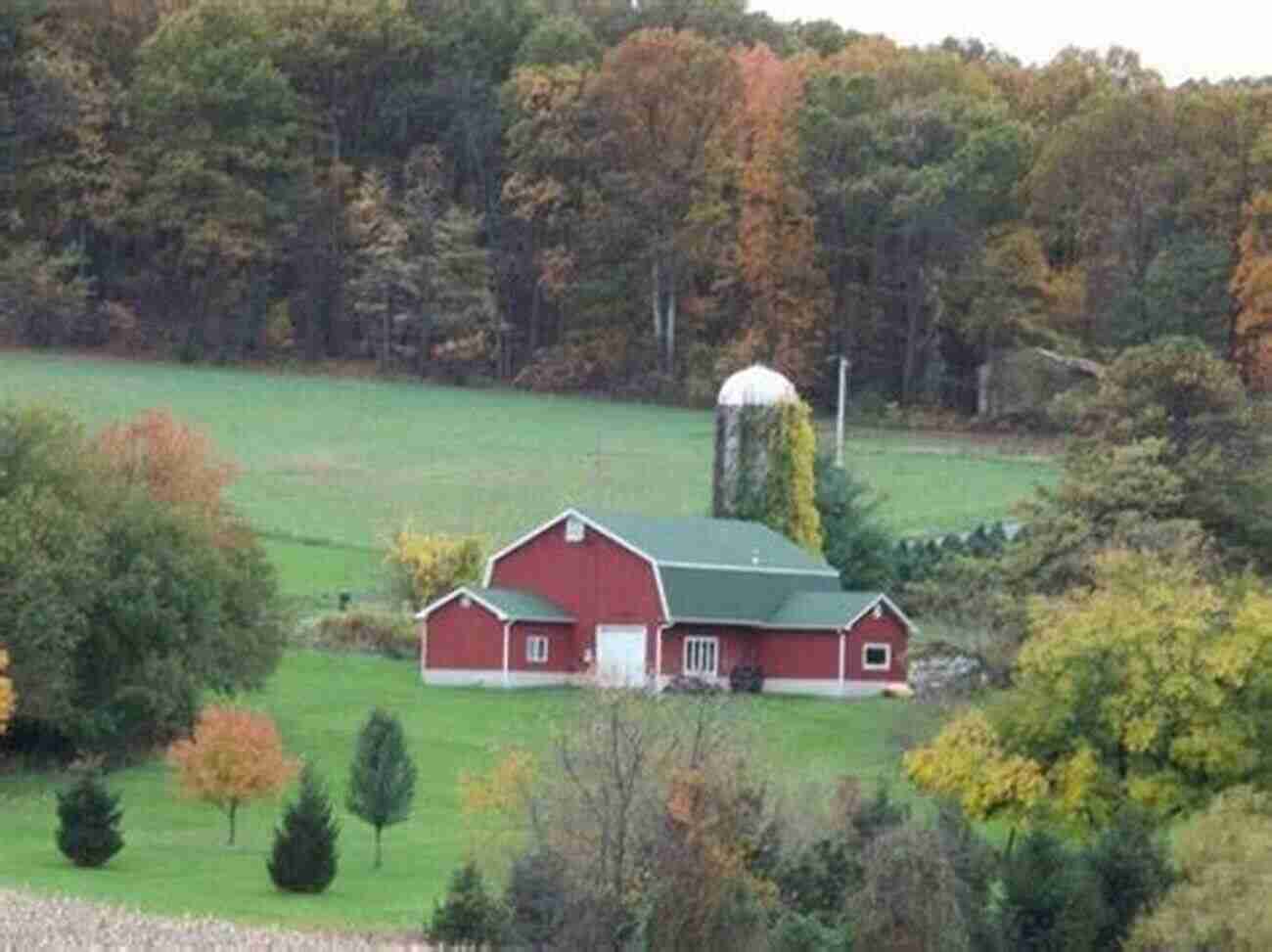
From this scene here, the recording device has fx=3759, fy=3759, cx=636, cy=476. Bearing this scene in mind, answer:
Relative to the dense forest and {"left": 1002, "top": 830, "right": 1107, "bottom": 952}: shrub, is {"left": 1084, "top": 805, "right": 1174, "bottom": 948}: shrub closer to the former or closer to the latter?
{"left": 1002, "top": 830, "right": 1107, "bottom": 952}: shrub

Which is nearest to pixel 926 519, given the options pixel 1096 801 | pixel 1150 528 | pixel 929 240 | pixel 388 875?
pixel 1150 528

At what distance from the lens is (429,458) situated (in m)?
89.3

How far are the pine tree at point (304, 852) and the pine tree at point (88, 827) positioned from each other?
2.25 m

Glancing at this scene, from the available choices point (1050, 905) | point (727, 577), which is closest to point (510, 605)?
point (727, 577)

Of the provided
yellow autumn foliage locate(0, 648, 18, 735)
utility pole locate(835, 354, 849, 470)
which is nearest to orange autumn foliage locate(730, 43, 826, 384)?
utility pole locate(835, 354, 849, 470)

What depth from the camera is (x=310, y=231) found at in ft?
358

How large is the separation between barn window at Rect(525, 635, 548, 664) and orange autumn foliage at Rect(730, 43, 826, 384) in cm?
3471

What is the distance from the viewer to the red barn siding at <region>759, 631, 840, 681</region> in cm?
6969

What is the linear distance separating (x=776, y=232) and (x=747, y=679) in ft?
125

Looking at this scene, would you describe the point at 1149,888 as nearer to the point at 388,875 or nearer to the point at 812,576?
the point at 388,875

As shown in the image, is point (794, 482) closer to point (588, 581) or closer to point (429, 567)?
point (588, 581)

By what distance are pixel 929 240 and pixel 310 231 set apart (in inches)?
716

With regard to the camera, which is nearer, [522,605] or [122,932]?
[122,932]

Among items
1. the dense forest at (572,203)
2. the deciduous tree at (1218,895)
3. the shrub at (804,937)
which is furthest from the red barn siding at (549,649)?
the dense forest at (572,203)
